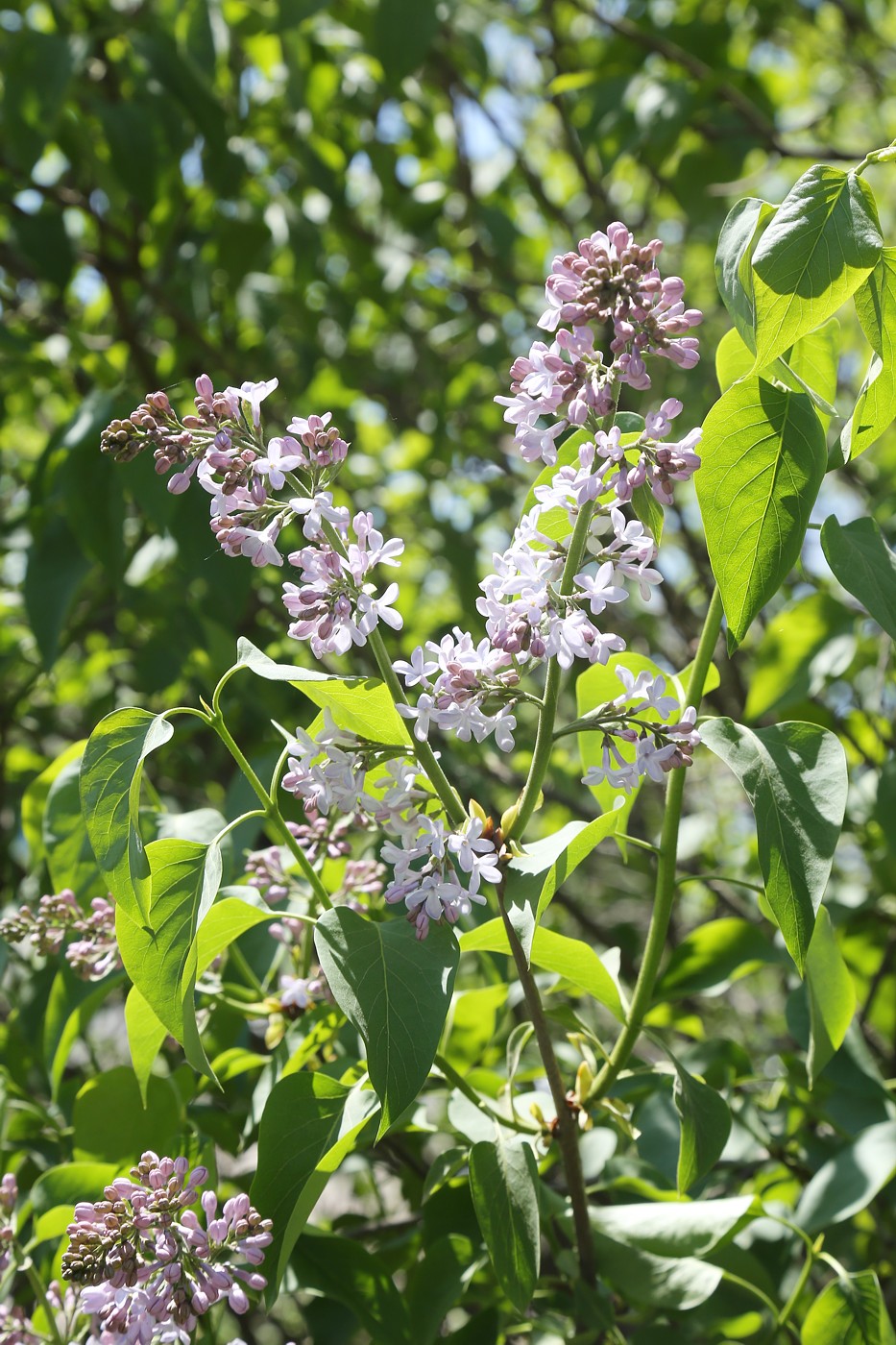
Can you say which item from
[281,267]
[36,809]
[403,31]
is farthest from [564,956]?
[281,267]

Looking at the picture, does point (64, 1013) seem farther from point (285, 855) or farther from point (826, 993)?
point (826, 993)

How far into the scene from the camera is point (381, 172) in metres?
2.33

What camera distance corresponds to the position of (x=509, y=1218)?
2.47 ft

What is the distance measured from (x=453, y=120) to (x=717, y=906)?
64.3 inches

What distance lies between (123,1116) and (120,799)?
0.44m

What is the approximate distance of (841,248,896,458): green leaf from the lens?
683mm

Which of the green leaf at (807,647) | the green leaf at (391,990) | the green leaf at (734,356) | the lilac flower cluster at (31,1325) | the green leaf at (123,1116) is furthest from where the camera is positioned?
the green leaf at (807,647)

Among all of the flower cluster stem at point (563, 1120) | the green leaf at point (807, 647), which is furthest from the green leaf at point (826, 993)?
the green leaf at point (807, 647)

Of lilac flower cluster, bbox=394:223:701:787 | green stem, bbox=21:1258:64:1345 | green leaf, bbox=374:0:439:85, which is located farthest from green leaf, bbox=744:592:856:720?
green leaf, bbox=374:0:439:85

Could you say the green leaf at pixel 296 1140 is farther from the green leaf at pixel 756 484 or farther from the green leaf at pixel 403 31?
the green leaf at pixel 403 31

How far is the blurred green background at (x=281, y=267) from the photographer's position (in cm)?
165

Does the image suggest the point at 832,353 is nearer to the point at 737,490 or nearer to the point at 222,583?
the point at 737,490

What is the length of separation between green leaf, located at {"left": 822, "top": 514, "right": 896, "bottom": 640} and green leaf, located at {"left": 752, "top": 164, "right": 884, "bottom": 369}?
128 millimetres

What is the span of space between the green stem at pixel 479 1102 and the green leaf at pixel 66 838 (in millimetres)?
376
